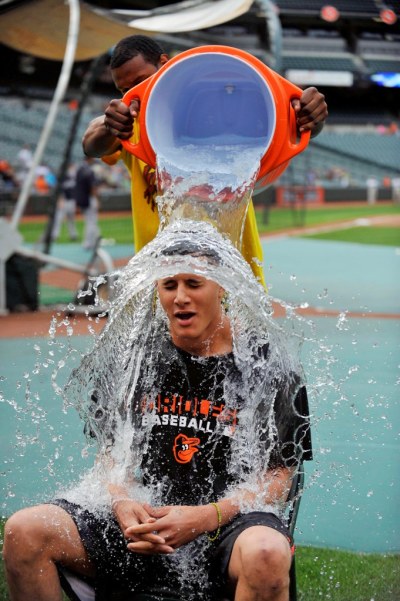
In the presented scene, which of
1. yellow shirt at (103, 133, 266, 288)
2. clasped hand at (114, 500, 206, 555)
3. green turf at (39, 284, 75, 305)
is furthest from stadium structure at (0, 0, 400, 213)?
green turf at (39, 284, 75, 305)

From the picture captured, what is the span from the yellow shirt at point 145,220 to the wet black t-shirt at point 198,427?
0.61 m

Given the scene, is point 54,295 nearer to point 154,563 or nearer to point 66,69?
point 66,69

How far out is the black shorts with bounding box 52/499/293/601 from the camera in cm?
A: 258

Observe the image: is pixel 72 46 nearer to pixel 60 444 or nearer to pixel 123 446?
pixel 60 444

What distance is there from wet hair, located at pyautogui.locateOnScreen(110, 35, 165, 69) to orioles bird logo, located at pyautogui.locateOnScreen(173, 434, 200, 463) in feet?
4.49

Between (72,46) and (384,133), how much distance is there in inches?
1104

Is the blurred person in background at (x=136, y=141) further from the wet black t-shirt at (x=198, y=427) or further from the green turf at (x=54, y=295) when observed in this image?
the green turf at (x=54, y=295)

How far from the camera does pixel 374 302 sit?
1040 centimetres

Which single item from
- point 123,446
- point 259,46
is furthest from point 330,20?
point 123,446

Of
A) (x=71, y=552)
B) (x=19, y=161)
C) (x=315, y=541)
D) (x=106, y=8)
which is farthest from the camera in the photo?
(x=19, y=161)

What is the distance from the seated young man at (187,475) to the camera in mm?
2490

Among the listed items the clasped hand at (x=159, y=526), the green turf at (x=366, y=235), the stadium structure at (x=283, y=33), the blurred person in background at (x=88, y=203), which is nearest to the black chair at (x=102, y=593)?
the clasped hand at (x=159, y=526)

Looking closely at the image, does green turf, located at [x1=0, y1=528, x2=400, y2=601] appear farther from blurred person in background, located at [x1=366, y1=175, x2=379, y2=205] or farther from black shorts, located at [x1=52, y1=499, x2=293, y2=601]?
blurred person in background, located at [x1=366, y1=175, x2=379, y2=205]

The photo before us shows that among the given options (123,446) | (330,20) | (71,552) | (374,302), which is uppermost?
(330,20)
